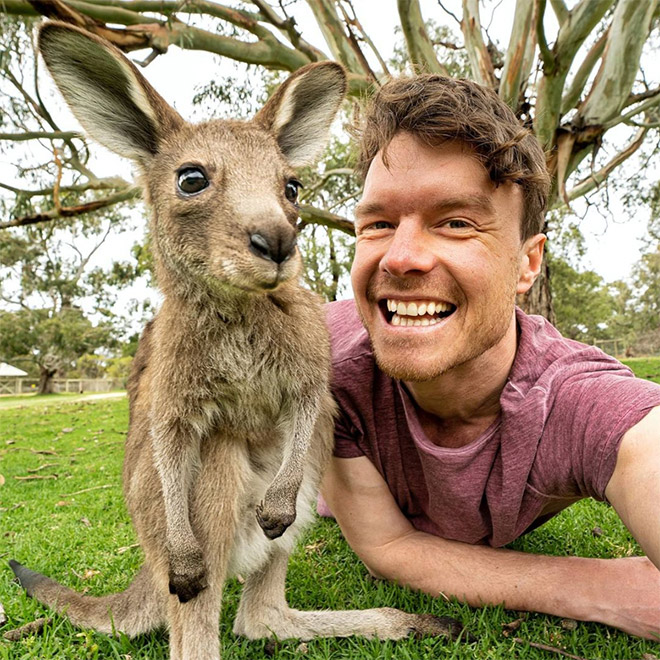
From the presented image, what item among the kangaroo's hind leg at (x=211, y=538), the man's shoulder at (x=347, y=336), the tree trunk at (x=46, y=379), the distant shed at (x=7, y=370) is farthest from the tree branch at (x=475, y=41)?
the distant shed at (x=7, y=370)

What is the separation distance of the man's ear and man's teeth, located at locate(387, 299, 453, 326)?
1.32ft

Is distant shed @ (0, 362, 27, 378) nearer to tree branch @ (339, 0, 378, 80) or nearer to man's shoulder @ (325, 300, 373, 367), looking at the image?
tree branch @ (339, 0, 378, 80)

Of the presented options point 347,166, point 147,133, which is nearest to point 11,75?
point 347,166

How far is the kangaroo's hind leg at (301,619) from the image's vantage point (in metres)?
1.98

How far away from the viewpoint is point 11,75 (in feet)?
25.9

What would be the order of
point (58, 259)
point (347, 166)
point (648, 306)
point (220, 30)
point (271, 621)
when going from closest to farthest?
point (271, 621)
point (220, 30)
point (347, 166)
point (58, 259)
point (648, 306)

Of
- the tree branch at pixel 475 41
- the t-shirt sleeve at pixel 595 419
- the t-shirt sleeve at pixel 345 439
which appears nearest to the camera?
the t-shirt sleeve at pixel 595 419

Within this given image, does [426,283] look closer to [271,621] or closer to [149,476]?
[149,476]

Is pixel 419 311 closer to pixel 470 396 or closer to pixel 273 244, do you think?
pixel 470 396

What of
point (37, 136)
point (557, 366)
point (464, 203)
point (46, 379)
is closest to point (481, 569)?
point (557, 366)

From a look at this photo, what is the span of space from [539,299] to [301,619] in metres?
5.04

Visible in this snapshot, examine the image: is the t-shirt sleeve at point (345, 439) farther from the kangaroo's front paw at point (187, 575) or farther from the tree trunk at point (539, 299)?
the tree trunk at point (539, 299)

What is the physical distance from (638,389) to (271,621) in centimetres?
134

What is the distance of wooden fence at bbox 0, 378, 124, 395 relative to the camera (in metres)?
30.2
